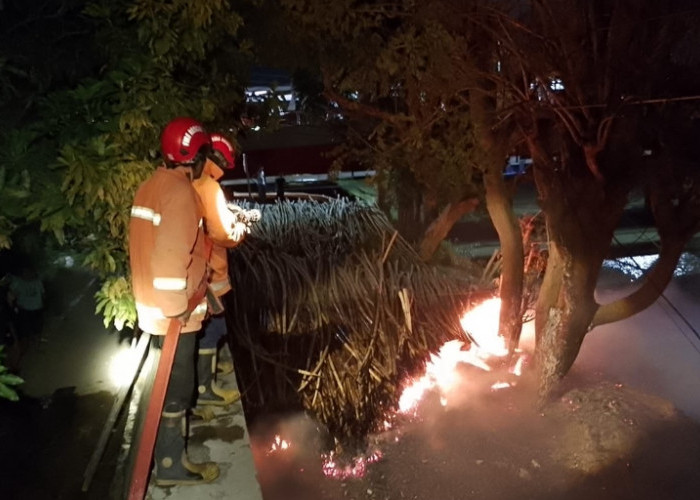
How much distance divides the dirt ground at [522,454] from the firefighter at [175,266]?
2.69 metres

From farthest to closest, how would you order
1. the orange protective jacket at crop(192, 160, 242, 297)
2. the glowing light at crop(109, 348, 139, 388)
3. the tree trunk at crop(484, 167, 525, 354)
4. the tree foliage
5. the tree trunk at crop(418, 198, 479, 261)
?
the tree trunk at crop(418, 198, 479, 261)
the tree trunk at crop(484, 167, 525, 354)
the glowing light at crop(109, 348, 139, 388)
the tree foliage
the orange protective jacket at crop(192, 160, 242, 297)

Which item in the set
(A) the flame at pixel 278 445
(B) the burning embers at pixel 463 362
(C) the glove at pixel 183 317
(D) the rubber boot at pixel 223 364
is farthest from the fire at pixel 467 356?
(C) the glove at pixel 183 317

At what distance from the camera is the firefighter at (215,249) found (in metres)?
3.56

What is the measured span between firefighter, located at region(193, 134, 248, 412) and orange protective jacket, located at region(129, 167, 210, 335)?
0.55 ft

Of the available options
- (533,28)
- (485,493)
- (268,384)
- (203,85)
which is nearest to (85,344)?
(268,384)

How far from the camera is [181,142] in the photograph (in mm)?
3299

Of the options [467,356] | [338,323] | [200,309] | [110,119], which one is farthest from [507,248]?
[110,119]

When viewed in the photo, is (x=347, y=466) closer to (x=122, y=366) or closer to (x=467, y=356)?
(x=467, y=356)

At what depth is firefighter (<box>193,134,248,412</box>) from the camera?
3.56 meters

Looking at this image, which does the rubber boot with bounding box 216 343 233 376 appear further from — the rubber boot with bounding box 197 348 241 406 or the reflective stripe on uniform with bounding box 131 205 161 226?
the reflective stripe on uniform with bounding box 131 205 161 226

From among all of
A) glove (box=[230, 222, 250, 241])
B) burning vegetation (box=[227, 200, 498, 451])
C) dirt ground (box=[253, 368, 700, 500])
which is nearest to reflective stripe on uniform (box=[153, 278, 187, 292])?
glove (box=[230, 222, 250, 241])

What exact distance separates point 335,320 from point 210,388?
2.55 meters

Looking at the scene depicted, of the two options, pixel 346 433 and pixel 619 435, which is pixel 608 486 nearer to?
pixel 619 435

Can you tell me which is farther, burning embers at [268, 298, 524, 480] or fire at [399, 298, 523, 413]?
fire at [399, 298, 523, 413]
